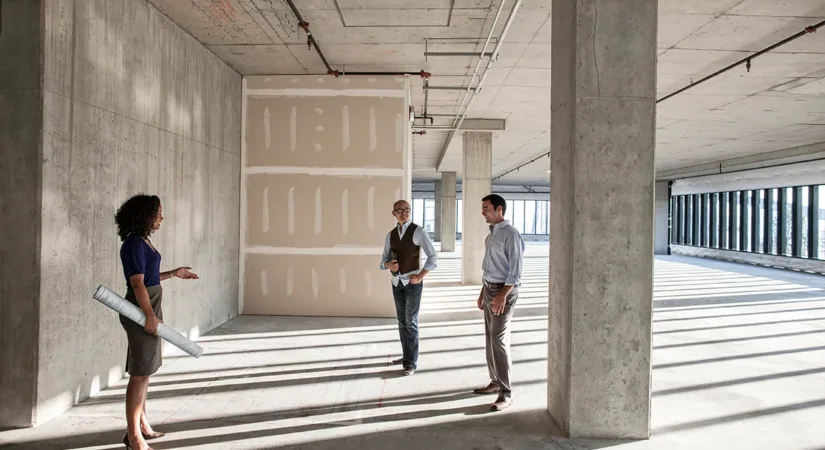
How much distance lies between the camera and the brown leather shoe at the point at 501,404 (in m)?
4.05

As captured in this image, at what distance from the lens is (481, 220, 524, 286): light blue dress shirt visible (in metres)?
4.02

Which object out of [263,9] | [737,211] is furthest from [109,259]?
[737,211]

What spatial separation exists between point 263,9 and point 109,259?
2.92m

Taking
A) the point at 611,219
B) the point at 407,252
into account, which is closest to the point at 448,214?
the point at 407,252

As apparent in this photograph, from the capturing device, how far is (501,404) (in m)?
4.09

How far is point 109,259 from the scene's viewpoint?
4633 mm

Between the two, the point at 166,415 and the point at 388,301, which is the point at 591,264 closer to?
the point at 166,415

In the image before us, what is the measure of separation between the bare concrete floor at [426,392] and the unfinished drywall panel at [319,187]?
52cm

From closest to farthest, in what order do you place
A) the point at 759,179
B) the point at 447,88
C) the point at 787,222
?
the point at 447,88, the point at 787,222, the point at 759,179

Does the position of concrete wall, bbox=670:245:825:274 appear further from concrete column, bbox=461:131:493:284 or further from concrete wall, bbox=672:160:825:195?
concrete column, bbox=461:131:493:284

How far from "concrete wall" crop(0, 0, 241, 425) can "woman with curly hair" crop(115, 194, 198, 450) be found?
113cm

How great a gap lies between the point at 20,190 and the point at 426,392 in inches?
133

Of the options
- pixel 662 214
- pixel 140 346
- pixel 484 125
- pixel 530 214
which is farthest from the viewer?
pixel 530 214

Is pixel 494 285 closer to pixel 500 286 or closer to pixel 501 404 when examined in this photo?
pixel 500 286
